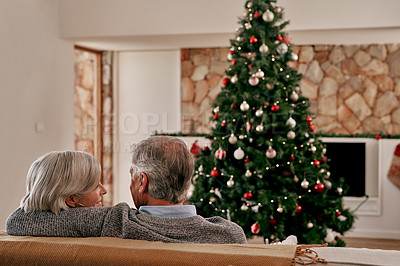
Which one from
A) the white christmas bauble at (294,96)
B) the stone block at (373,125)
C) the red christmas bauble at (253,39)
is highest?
the red christmas bauble at (253,39)

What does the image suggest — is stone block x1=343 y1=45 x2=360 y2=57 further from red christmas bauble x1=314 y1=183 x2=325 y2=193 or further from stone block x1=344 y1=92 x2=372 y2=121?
red christmas bauble x1=314 y1=183 x2=325 y2=193

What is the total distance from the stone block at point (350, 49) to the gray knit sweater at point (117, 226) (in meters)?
5.11

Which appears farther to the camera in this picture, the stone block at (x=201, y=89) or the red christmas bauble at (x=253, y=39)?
the stone block at (x=201, y=89)

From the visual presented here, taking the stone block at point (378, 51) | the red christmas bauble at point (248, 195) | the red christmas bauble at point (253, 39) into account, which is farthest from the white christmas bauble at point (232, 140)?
the stone block at point (378, 51)

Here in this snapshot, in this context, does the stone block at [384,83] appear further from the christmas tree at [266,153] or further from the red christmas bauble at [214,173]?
the red christmas bauble at [214,173]

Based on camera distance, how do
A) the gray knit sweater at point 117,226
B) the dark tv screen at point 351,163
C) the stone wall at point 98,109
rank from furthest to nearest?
the stone wall at point 98,109, the dark tv screen at point 351,163, the gray knit sweater at point 117,226

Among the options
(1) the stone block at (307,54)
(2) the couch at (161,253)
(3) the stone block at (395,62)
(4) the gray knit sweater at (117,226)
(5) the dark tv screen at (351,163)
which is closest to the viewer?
(2) the couch at (161,253)

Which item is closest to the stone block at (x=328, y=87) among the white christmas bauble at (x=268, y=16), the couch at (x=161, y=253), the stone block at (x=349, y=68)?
the stone block at (x=349, y=68)

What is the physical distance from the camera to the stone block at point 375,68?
6199mm

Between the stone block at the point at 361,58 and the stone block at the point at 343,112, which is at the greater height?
the stone block at the point at 361,58

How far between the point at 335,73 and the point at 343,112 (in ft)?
1.66

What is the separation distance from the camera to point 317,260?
134 cm

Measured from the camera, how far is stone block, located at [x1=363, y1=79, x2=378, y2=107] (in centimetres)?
623

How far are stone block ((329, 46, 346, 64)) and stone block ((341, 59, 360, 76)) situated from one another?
0.21 ft
